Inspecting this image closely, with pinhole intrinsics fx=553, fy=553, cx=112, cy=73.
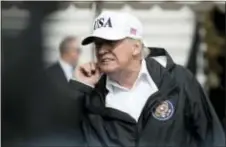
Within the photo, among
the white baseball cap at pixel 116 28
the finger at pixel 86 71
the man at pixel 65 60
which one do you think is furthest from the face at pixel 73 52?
the white baseball cap at pixel 116 28

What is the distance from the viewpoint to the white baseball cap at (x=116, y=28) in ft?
7.41

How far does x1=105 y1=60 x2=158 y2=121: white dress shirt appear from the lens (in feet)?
7.66

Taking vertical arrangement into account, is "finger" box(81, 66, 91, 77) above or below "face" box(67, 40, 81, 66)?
above

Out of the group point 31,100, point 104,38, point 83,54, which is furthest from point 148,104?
point 31,100

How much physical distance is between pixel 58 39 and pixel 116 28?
730mm

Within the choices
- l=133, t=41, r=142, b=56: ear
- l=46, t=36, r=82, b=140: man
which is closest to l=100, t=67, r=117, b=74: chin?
l=133, t=41, r=142, b=56: ear

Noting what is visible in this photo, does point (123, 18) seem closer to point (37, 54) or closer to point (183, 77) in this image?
point (183, 77)

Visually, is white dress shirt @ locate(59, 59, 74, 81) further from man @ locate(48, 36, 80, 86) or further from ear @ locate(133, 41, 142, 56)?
ear @ locate(133, 41, 142, 56)

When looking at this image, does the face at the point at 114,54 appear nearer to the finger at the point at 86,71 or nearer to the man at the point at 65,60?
the finger at the point at 86,71

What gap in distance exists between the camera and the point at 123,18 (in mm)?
2311

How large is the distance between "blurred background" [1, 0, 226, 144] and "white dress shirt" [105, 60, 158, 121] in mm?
586

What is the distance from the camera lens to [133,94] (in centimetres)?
237

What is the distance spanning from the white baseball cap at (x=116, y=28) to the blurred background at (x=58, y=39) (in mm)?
580

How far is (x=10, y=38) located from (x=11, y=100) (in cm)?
33
